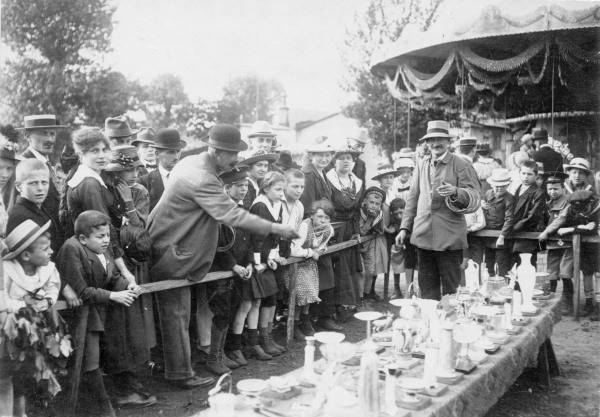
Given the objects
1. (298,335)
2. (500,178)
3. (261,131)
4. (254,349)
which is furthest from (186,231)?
(500,178)

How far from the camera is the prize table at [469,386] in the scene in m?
2.71

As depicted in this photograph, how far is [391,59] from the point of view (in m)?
9.70

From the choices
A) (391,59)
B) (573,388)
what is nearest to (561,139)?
(391,59)

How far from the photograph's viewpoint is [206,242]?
460 cm

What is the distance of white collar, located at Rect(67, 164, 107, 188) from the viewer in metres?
4.26

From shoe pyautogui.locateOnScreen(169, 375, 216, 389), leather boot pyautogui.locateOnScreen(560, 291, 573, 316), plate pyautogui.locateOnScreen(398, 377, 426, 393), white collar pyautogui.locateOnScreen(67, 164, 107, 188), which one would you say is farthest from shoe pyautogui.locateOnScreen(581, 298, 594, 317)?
white collar pyautogui.locateOnScreen(67, 164, 107, 188)

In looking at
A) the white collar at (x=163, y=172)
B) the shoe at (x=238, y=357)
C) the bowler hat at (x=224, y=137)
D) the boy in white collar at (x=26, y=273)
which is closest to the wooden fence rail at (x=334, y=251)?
the shoe at (x=238, y=357)

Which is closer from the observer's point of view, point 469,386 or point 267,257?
point 469,386

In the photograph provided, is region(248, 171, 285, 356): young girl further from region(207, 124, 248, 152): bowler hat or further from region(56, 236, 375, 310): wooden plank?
region(207, 124, 248, 152): bowler hat

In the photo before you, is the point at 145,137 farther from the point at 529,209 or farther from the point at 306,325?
the point at 529,209

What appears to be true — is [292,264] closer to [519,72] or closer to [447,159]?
[447,159]

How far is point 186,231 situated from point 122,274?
0.58 metres

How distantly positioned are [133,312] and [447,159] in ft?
11.5

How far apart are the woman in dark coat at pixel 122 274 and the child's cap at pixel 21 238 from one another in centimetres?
74
